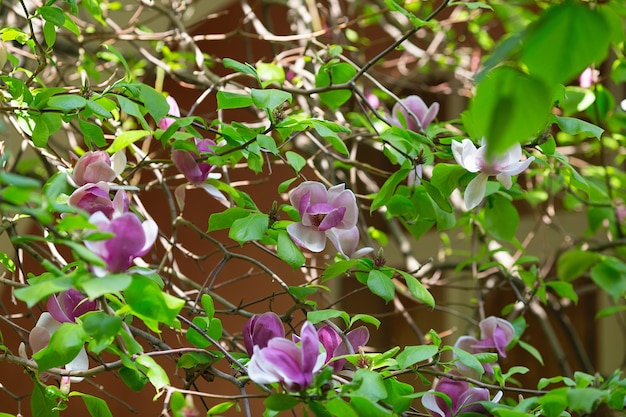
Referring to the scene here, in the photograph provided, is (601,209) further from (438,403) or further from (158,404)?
(158,404)

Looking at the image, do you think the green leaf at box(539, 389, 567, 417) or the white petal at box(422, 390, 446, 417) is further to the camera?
the white petal at box(422, 390, 446, 417)

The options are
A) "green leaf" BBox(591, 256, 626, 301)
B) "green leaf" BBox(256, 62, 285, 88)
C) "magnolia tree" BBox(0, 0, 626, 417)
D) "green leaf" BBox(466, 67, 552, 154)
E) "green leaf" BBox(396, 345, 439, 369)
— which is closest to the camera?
"green leaf" BBox(466, 67, 552, 154)

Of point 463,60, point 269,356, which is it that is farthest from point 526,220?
point 269,356

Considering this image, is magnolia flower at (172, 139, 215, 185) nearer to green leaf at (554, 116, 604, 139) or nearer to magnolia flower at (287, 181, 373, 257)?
magnolia flower at (287, 181, 373, 257)

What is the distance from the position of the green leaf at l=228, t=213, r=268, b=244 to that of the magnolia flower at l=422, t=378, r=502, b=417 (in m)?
0.23

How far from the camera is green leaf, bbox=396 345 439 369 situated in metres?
0.65

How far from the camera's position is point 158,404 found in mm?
1938

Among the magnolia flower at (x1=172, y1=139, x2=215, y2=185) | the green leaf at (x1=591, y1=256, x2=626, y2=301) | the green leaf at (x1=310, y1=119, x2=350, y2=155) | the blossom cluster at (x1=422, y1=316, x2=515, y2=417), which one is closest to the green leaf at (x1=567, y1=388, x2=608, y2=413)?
the blossom cluster at (x1=422, y1=316, x2=515, y2=417)

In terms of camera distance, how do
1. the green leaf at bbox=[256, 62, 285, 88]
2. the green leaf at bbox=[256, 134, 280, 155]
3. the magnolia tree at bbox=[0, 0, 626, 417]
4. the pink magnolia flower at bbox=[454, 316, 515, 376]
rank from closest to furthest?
the magnolia tree at bbox=[0, 0, 626, 417] → the green leaf at bbox=[256, 134, 280, 155] → the pink magnolia flower at bbox=[454, 316, 515, 376] → the green leaf at bbox=[256, 62, 285, 88]

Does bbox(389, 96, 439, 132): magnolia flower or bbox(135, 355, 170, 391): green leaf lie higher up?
bbox(389, 96, 439, 132): magnolia flower

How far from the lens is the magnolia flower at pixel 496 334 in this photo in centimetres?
91

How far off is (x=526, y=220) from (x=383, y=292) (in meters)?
1.78

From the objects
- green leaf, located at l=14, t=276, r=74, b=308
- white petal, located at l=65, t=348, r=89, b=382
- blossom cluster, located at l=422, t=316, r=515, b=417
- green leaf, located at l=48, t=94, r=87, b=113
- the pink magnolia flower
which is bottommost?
the pink magnolia flower

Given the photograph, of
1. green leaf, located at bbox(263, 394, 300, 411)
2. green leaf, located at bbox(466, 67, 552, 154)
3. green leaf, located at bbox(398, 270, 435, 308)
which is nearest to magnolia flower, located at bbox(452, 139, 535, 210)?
green leaf, located at bbox(398, 270, 435, 308)
